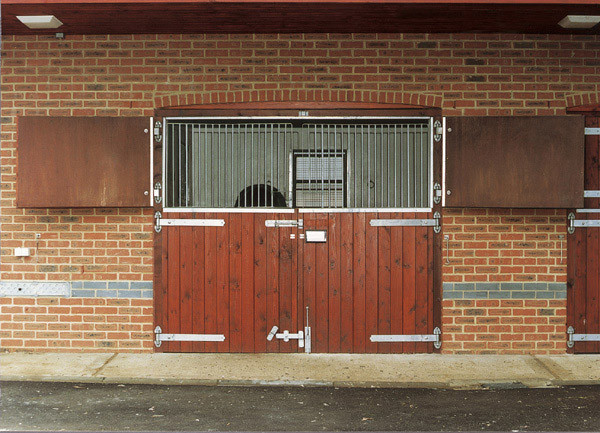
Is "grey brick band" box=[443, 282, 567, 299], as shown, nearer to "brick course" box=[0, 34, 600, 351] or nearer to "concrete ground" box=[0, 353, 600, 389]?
"brick course" box=[0, 34, 600, 351]

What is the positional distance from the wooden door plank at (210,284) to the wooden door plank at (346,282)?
52.5 inches

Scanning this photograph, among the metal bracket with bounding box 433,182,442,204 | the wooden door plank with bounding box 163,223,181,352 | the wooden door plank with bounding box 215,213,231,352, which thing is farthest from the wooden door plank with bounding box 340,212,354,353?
the wooden door plank with bounding box 163,223,181,352

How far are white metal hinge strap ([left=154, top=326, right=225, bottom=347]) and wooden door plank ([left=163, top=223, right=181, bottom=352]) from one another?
5cm

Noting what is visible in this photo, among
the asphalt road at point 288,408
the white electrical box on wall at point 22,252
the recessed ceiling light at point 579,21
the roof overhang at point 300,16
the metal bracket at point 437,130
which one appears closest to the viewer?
the asphalt road at point 288,408

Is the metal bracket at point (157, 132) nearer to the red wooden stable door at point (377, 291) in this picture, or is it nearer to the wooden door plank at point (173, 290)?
the wooden door plank at point (173, 290)

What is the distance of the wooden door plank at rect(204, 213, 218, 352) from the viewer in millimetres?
6844

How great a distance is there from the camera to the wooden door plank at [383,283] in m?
6.82

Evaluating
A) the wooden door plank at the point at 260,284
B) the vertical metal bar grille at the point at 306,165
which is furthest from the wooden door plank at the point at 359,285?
the wooden door plank at the point at 260,284

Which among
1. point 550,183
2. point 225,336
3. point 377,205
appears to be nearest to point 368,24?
point 377,205

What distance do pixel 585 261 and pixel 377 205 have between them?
2.28m

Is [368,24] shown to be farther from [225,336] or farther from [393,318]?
[225,336]

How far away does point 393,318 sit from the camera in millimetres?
6824

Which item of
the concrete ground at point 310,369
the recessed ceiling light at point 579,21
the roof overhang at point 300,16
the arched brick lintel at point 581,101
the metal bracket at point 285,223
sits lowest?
the concrete ground at point 310,369

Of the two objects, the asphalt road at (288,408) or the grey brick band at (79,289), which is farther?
the grey brick band at (79,289)
